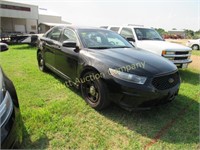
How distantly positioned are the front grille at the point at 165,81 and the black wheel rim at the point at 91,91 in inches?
40.7

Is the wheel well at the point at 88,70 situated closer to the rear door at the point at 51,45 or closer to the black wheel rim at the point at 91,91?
the black wheel rim at the point at 91,91

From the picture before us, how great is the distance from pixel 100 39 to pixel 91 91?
1.37 m

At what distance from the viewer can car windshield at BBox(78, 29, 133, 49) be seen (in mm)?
3998

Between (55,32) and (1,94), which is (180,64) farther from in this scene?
(1,94)

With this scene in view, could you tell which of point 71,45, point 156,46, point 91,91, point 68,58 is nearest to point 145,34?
point 156,46

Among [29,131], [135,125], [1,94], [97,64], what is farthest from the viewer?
[97,64]

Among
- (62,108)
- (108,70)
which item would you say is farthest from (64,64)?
(108,70)

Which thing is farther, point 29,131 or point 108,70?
point 108,70

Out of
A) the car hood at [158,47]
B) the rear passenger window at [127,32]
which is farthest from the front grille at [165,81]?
the rear passenger window at [127,32]

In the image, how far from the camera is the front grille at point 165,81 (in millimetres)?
3082

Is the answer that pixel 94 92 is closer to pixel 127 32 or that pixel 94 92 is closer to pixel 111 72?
pixel 111 72

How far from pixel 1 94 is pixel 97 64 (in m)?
1.80

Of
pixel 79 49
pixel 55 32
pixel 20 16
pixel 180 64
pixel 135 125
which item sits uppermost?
pixel 20 16

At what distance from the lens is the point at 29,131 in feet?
9.15
